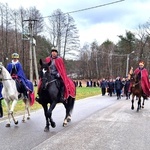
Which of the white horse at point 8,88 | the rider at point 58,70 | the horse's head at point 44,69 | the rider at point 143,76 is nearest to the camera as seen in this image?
the horse's head at point 44,69

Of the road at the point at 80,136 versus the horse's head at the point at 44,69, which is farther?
the horse's head at the point at 44,69

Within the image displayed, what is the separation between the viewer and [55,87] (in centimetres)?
926

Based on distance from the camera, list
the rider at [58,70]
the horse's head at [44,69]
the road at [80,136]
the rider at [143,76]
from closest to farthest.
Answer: the road at [80,136], the horse's head at [44,69], the rider at [58,70], the rider at [143,76]

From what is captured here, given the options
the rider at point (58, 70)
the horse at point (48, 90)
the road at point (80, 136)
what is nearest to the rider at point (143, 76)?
the road at point (80, 136)

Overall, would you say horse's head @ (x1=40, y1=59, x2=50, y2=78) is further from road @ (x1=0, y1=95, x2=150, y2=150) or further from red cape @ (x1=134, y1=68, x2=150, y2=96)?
red cape @ (x1=134, y1=68, x2=150, y2=96)

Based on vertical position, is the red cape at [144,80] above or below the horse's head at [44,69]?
below

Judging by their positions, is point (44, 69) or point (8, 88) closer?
point (44, 69)

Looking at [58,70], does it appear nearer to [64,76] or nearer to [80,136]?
[64,76]

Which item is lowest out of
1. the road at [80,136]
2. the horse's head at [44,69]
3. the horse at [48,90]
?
the road at [80,136]

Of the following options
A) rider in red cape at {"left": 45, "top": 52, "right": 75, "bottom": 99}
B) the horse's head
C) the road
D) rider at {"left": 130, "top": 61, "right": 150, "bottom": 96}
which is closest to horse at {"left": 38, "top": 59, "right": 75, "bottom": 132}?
the horse's head

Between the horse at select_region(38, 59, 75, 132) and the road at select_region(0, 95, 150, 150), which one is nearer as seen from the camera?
the road at select_region(0, 95, 150, 150)

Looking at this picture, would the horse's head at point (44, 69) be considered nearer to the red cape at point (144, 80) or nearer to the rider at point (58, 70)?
the rider at point (58, 70)

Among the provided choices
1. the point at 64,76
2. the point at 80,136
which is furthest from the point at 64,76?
the point at 80,136

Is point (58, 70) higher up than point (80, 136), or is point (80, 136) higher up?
point (58, 70)
